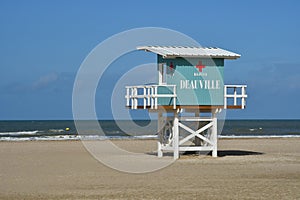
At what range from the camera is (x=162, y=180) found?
61.0 feet

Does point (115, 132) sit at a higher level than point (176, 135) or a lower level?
lower

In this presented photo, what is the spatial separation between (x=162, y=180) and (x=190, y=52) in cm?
828

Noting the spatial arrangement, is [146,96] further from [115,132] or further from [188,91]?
[115,132]

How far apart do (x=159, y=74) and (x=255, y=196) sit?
1188 cm

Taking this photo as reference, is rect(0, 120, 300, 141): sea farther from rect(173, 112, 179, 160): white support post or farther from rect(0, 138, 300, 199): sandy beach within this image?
rect(0, 138, 300, 199): sandy beach

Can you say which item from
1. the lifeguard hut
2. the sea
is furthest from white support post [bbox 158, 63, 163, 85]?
the sea

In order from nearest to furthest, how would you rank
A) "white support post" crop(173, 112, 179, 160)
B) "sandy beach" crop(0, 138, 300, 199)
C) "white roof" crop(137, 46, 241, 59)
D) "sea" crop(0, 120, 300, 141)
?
"sandy beach" crop(0, 138, 300, 199) → "white roof" crop(137, 46, 241, 59) → "white support post" crop(173, 112, 179, 160) → "sea" crop(0, 120, 300, 141)

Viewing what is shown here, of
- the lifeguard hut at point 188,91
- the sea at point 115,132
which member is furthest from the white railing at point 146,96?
the sea at point 115,132

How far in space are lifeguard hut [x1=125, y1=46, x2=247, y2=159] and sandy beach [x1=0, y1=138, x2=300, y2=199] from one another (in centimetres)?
113

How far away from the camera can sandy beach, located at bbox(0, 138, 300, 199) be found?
1578cm

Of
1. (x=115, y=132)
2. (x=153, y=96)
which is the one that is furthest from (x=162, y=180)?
(x=115, y=132)

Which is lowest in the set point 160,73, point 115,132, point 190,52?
point 115,132

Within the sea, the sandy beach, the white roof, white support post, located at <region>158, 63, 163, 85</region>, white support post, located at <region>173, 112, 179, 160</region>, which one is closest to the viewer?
the sandy beach

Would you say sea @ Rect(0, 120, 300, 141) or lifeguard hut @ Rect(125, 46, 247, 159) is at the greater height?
lifeguard hut @ Rect(125, 46, 247, 159)
